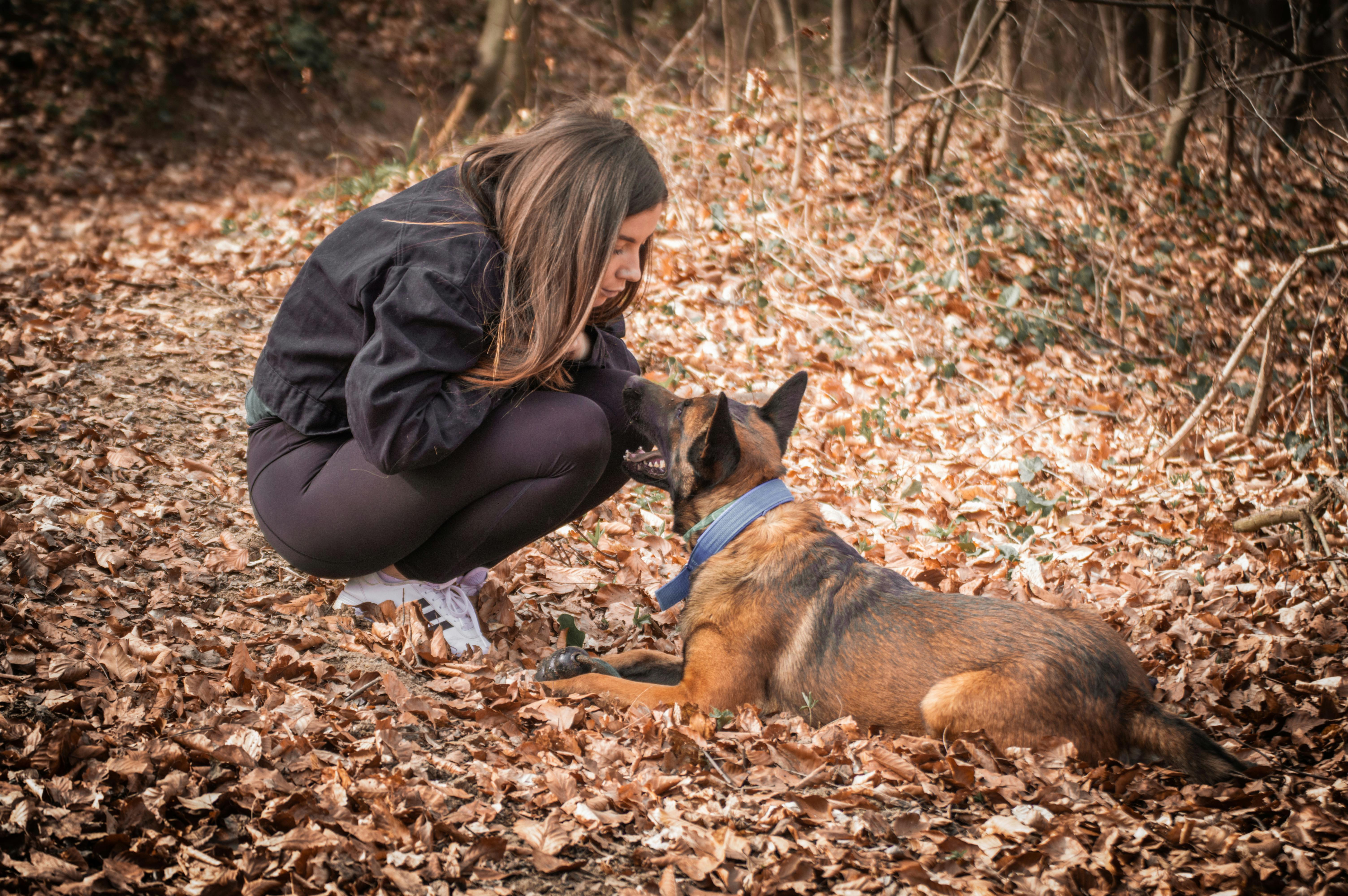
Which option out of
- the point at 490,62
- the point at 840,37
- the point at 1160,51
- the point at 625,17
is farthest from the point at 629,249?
the point at 625,17

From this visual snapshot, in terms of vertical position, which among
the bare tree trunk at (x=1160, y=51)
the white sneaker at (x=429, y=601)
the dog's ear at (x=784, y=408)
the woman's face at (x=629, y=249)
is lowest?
the white sneaker at (x=429, y=601)

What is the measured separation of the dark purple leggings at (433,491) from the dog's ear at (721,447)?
48 centimetres

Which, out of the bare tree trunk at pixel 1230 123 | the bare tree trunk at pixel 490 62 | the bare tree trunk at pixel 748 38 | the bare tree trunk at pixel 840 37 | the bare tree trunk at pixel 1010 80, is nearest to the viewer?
the bare tree trunk at pixel 1230 123

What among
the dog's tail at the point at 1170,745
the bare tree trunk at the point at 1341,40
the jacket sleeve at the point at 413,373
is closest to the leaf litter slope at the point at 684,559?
the dog's tail at the point at 1170,745

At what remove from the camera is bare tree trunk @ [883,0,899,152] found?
9.38 meters

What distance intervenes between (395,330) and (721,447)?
1380mm

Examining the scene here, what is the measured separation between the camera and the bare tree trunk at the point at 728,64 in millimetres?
9820

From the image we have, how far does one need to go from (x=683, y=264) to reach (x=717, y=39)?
14.6 meters

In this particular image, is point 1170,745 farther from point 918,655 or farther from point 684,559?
point 684,559

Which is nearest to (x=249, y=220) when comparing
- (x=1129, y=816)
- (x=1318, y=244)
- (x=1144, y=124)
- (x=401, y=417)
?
(x=401, y=417)

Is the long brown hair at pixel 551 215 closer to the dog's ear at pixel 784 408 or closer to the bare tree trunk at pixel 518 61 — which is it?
the dog's ear at pixel 784 408

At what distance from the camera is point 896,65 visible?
1009cm

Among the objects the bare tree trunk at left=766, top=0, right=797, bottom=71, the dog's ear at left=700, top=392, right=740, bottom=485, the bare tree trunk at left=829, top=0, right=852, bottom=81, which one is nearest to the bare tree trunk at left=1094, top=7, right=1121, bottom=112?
the bare tree trunk at left=829, top=0, right=852, bottom=81

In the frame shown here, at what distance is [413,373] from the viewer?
3205 mm
